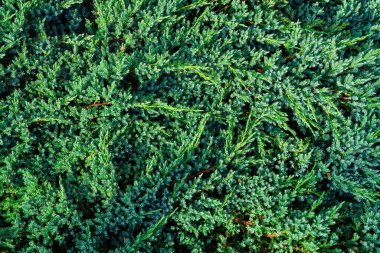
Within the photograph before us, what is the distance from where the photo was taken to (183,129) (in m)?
2.83

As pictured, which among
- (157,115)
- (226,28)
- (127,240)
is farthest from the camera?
(226,28)

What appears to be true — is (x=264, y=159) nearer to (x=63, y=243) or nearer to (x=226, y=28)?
(x=226, y=28)

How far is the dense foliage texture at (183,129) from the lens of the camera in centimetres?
249

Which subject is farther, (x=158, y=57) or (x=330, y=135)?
(x=330, y=135)

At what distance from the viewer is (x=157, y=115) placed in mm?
2732

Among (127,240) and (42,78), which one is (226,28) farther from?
(127,240)

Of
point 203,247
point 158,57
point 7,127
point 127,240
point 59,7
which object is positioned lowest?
point 203,247

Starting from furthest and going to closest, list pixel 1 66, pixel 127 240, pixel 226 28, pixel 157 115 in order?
pixel 226 28 < pixel 157 115 < pixel 1 66 < pixel 127 240

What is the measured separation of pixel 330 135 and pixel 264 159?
0.59 meters

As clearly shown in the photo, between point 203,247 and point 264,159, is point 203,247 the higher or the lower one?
the lower one

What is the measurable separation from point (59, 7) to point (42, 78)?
1.78ft

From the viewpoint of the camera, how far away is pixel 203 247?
104 inches

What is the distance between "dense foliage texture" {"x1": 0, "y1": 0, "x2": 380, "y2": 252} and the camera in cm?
249

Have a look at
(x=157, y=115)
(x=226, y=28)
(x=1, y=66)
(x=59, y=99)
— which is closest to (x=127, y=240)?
(x=157, y=115)
